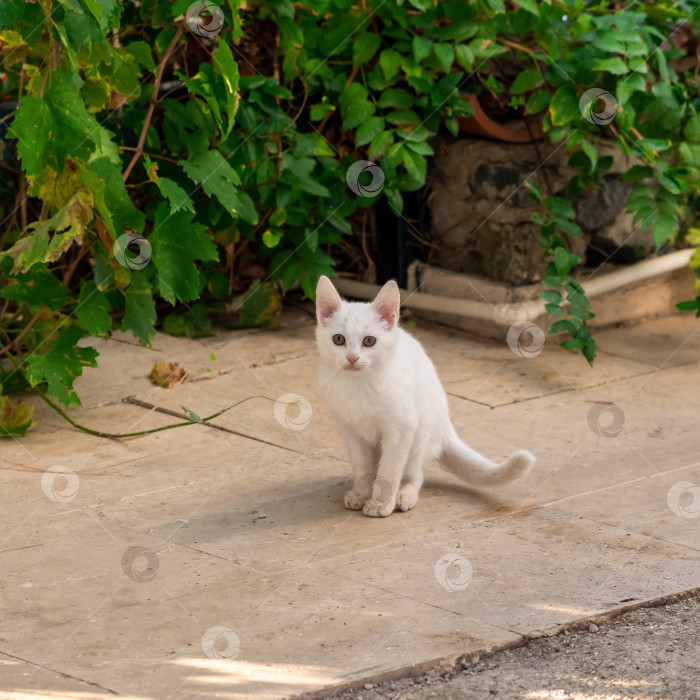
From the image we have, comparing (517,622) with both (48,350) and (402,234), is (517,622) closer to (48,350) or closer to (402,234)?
(48,350)

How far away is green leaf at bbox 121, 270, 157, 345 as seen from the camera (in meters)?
4.11

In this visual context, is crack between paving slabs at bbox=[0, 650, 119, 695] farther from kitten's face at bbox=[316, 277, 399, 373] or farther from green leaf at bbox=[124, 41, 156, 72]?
green leaf at bbox=[124, 41, 156, 72]

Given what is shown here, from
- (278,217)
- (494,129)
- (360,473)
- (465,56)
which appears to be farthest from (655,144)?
(360,473)

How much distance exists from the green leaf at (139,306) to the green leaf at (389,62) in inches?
66.6

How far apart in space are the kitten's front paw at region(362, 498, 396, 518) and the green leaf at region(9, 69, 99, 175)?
151cm

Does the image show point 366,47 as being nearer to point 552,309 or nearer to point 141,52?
point 141,52

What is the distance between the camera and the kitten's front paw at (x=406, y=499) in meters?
3.47

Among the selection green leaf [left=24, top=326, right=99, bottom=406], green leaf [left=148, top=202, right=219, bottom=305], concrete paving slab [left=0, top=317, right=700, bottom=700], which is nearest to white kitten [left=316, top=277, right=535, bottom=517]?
concrete paving slab [left=0, top=317, right=700, bottom=700]

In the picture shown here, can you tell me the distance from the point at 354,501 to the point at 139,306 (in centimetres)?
124

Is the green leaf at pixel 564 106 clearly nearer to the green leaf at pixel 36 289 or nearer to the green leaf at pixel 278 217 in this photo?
the green leaf at pixel 278 217

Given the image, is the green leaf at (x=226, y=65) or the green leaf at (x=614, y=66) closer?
the green leaf at (x=226, y=65)

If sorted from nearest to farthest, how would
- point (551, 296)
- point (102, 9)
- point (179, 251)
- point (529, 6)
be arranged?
point (102, 9) < point (179, 251) < point (529, 6) < point (551, 296)

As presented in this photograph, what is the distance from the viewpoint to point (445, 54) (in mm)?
4902

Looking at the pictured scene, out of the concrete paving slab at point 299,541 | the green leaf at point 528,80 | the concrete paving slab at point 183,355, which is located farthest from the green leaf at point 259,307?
the green leaf at point 528,80
